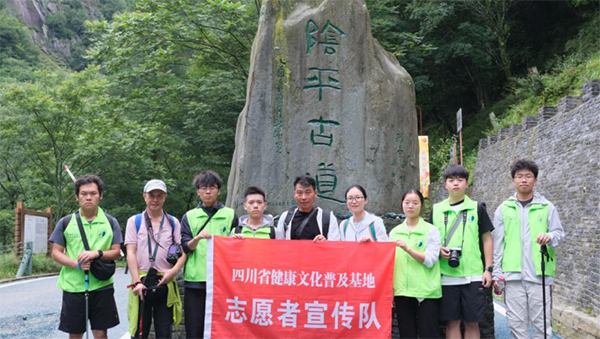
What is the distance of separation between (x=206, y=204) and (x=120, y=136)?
1559cm

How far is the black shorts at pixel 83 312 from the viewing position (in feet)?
14.0

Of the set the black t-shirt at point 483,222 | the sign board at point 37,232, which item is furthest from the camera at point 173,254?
the sign board at point 37,232

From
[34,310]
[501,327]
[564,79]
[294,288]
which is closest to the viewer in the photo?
[294,288]

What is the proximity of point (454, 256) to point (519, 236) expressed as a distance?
596 mm

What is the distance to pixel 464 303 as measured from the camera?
430 centimetres

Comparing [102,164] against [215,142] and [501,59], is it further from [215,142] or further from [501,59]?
[501,59]

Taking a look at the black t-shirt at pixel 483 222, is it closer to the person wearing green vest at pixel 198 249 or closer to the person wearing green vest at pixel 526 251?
the person wearing green vest at pixel 526 251

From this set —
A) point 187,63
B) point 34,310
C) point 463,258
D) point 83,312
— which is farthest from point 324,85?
point 187,63

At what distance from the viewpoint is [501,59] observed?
75.8 ft

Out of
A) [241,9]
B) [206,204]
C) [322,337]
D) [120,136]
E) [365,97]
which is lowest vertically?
[322,337]

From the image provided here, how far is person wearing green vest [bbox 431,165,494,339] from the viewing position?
429 centimetres

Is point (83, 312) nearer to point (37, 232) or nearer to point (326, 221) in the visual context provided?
point (326, 221)

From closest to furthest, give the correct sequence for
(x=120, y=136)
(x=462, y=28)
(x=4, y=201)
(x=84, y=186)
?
(x=84, y=186), (x=120, y=136), (x=462, y=28), (x=4, y=201)


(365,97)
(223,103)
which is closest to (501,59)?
(223,103)
